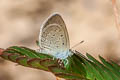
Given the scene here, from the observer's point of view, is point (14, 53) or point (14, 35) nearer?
point (14, 53)

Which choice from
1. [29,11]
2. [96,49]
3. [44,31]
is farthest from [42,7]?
[44,31]

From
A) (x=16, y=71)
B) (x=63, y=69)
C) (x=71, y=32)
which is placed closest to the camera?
(x=63, y=69)

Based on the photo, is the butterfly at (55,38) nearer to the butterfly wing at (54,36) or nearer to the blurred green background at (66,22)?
the butterfly wing at (54,36)

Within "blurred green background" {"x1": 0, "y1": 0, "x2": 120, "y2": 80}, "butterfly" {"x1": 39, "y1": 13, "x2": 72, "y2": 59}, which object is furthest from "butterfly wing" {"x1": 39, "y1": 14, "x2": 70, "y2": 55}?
"blurred green background" {"x1": 0, "y1": 0, "x2": 120, "y2": 80}

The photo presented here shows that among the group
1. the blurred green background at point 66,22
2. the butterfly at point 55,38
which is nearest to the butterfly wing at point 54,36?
the butterfly at point 55,38

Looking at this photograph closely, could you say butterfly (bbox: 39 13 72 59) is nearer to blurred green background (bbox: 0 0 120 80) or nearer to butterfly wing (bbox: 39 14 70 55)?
butterfly wing (bbox: 39 14 70 55)

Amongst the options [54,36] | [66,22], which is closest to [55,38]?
[54,36]

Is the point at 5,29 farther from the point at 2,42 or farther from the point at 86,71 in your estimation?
the point at 86,71
